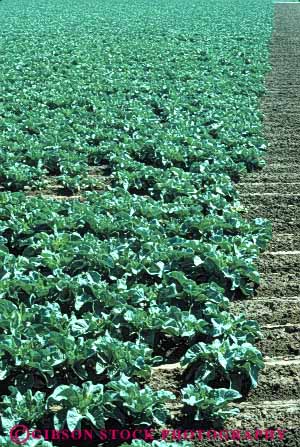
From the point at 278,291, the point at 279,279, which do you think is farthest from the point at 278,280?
the point at 278,291

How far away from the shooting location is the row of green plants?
3.87m

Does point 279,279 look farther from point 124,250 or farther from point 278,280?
point 124,250

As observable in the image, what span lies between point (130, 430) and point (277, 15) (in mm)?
28584

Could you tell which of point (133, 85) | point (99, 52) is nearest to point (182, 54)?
point (99, 52)

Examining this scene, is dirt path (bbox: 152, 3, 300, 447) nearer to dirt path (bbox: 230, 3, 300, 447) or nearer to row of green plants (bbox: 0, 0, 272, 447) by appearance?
dirt path (bbox: 230, 3, 300, 447)

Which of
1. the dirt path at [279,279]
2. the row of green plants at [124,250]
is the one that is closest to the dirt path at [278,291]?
the dirt path at [279,279]

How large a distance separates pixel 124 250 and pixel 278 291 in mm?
1128

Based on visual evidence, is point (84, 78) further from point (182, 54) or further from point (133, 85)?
point (182, 54)

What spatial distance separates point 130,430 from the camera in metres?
3.66

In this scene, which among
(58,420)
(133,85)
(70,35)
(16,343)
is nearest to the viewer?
(58,420)

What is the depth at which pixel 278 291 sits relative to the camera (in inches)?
201

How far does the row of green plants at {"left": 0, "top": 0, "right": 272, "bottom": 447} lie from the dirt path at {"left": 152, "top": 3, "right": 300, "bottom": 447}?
0.40ft

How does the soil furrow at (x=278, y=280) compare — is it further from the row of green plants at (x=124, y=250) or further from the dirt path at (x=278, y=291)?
the row of green plants at (x=124, y=250)

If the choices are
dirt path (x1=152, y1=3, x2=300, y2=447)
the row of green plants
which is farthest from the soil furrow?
the row of green plants
